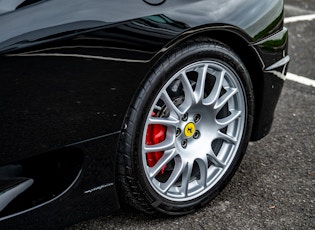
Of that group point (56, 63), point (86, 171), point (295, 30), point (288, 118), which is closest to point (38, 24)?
point (56, 63)

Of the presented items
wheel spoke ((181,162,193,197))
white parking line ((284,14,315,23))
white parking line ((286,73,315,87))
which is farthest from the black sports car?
white parking line ((284,14,315,23))

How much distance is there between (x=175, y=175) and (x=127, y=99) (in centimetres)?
52

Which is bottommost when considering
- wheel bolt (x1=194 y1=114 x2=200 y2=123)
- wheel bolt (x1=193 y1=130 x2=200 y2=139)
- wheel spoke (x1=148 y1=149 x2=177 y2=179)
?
wheel spoke (x1=148 y1=149 x2=177 y2=179)

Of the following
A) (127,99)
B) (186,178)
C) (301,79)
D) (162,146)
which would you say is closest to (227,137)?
(186,178)

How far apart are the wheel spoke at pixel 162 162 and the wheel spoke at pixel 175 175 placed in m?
0.06

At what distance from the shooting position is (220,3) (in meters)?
2.56

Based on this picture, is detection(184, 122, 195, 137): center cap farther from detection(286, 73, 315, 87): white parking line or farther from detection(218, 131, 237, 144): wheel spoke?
detection(286, 73, 315, 87): white parking line

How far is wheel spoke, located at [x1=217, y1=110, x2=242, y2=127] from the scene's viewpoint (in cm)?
277

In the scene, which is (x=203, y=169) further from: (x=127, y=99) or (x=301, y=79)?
(x=301, y=79)

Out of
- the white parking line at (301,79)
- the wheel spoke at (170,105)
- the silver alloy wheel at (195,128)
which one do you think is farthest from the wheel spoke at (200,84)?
the white parking line at (301,79)

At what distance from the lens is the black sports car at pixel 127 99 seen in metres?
2.07

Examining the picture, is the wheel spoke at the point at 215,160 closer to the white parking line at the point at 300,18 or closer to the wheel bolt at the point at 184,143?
the wheel bolt at the point at 184,143

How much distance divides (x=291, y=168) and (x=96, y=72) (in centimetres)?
151

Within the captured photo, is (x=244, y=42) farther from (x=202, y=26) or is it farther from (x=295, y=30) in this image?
(x=295, y=30)
